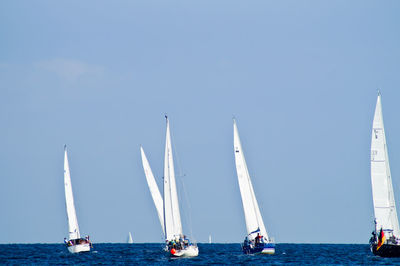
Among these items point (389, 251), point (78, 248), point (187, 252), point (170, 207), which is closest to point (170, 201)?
point (170, 207)

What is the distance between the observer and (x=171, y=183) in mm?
76625

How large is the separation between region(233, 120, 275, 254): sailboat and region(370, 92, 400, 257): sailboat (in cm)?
1021

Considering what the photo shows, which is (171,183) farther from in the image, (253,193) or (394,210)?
(394,210)

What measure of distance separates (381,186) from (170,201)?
19050 mm

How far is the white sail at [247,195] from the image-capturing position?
79438mm

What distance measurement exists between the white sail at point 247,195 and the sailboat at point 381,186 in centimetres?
1187

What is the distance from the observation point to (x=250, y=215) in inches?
3137

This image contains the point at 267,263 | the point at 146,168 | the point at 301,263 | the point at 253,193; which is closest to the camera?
the point at 267,263

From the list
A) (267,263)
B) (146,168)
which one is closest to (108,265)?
(267,263)

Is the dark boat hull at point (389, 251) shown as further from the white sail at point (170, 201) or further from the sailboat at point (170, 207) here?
the white sail at point (170, 201)

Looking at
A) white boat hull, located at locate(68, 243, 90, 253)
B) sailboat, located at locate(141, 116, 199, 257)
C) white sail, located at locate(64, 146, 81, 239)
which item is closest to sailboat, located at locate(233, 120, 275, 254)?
sailboat, located at locate(141, 116, 199, 257)

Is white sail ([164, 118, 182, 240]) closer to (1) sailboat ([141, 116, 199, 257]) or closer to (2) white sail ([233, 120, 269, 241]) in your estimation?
(1) sailboat ([141, 116, 199, 257])

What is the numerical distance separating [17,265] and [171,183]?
1556cm

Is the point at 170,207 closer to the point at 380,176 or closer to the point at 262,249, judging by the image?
the point at 262,249
